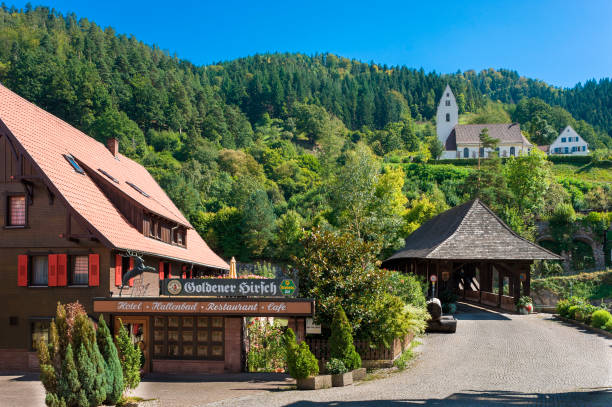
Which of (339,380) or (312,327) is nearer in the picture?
(339,380)

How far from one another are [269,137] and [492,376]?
4729 inches

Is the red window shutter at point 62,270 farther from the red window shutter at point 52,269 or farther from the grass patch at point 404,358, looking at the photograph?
the grass patch at point 404,358

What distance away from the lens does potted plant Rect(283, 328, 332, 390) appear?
625 inches

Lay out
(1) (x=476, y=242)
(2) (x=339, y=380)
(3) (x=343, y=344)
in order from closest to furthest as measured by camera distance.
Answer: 1. (2) (x=339, y=380)
2. (3) (x=343, y=344)
3. (1) (x=476, y=242)

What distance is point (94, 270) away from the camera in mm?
19438

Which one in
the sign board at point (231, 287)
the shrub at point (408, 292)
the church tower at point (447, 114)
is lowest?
the shrub at point (408, 292)

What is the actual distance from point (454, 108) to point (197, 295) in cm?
12386

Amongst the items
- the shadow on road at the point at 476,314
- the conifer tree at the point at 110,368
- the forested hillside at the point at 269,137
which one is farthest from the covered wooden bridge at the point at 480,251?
the conifer tree at the point at 110,368

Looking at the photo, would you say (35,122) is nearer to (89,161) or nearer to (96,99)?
(89,161)

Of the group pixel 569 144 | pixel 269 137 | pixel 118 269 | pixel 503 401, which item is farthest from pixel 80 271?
pixel 569 144

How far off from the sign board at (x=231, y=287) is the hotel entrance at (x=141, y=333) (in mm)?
1828

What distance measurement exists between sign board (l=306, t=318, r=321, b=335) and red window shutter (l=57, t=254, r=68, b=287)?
358 inches

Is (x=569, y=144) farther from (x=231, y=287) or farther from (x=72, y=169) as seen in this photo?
(x=72, y=169)

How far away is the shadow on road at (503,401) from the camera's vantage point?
13164 mm
